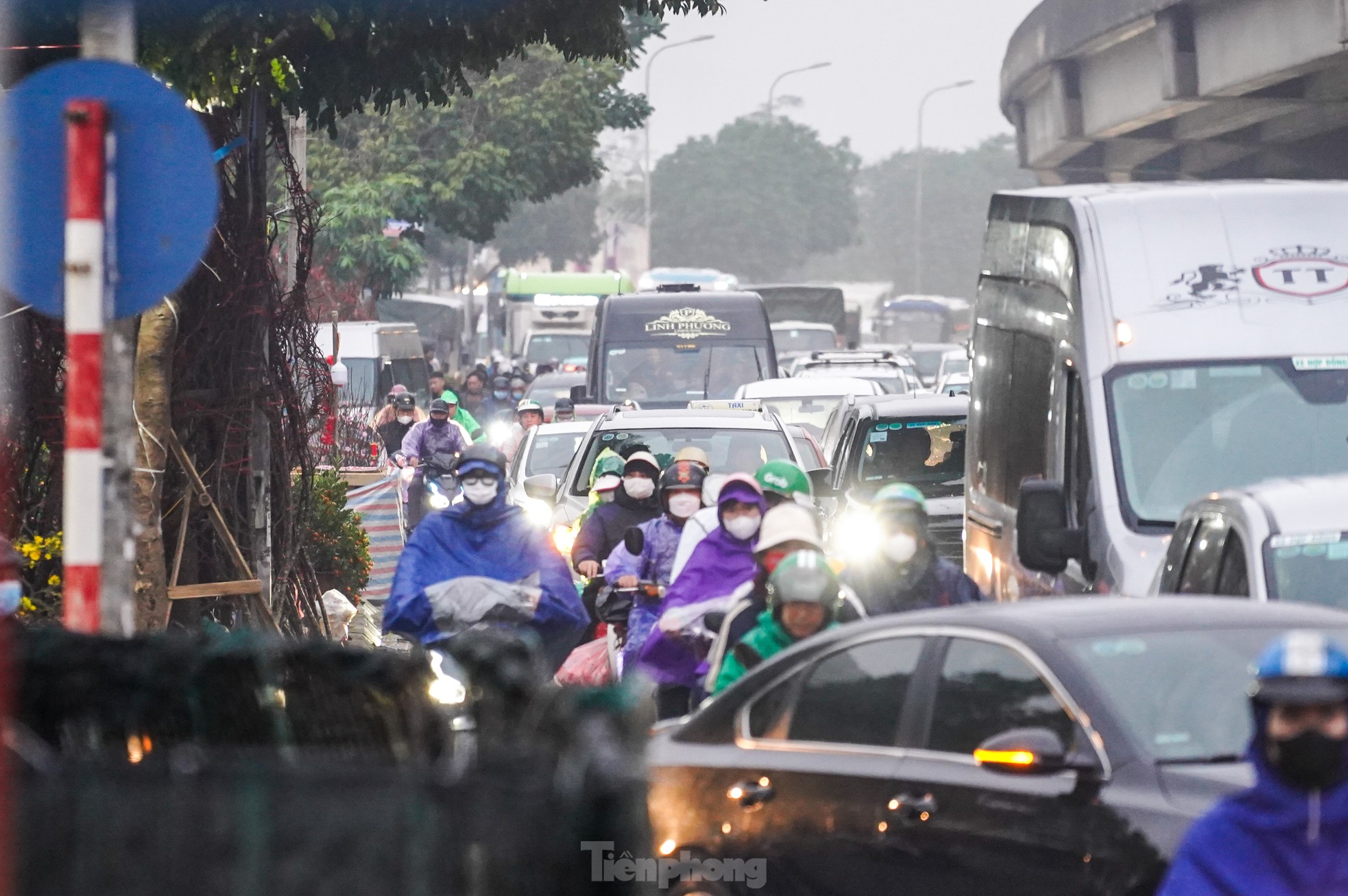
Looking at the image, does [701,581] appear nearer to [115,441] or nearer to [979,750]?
[979,750]

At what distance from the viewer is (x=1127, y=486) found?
29.3 feet

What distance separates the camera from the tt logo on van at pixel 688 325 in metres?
23.9

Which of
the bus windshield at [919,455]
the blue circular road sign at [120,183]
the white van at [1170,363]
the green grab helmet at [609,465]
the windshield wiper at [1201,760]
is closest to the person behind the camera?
the blue circular road sign at [120,183]

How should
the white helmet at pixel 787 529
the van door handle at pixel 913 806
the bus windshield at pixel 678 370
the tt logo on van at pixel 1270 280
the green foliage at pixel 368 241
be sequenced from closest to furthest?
the van door handle at pixel 913 806 → the white helmet at pixel 787 529 → the tt logo on van at pixel 1270 280 → the bus windshield at pixel 678 370 → the green foliage at pixel 368 241

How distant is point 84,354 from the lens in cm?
426

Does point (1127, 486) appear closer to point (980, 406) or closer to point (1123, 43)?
point (980, 406)

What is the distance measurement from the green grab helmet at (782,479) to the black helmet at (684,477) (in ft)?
0.92

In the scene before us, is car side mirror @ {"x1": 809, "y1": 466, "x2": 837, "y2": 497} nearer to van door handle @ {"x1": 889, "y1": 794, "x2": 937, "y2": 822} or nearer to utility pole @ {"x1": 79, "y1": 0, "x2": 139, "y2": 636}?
van door handle @ {"x1": 889, "y1": 794, "x2": 937, "y2": 822}

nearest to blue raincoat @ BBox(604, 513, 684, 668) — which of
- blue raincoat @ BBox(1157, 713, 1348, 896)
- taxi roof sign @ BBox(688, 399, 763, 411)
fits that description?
blue raincoat @ BBox(1157, 713, 1348, 896)

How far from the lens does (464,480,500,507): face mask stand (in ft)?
29.2

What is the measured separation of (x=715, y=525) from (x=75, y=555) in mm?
5116

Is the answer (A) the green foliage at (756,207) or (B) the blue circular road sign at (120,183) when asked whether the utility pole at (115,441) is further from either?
(A) the green foliage at (756,207)

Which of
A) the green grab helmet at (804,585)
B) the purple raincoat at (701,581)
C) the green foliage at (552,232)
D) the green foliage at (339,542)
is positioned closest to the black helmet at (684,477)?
the purple raincoat at (701,581)

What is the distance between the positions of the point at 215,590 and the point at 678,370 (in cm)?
1433
